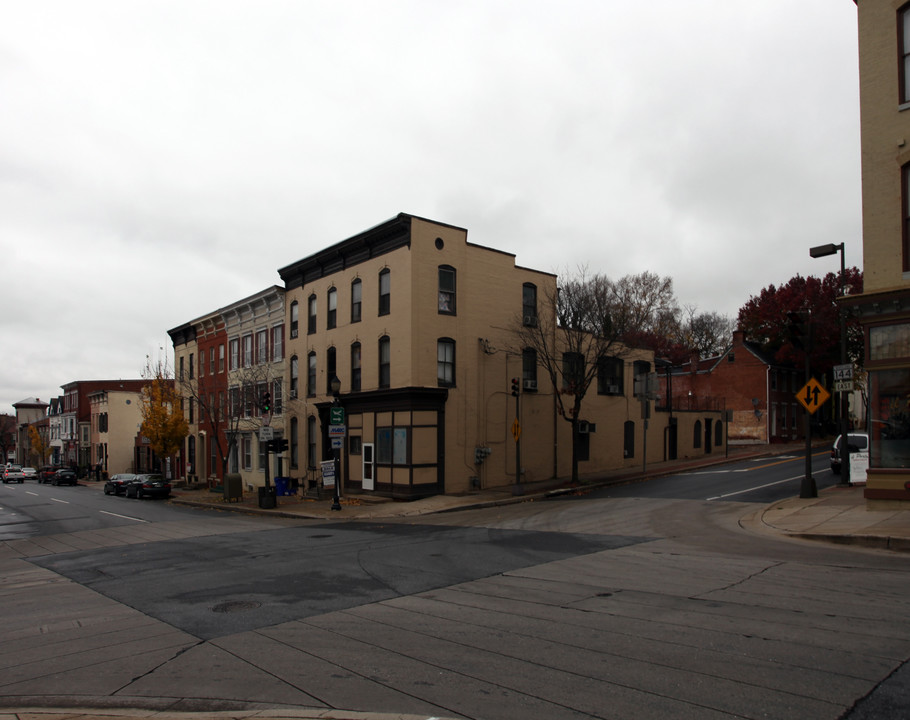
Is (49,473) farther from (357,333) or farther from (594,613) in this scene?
(594,613)

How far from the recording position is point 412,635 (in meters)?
8.26

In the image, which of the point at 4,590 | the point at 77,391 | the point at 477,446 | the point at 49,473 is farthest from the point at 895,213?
the point at 77,391

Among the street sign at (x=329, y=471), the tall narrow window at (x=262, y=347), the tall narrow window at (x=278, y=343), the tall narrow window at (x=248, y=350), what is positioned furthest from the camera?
the tall narrow window at (x=248, y=350)

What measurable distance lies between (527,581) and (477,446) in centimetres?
1953

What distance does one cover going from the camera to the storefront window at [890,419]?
16.9 metres

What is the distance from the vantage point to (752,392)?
56188mm

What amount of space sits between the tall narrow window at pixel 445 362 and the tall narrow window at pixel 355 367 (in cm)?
448

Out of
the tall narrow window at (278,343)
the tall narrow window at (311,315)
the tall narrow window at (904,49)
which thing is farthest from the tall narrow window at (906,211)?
the tall narrow window at (278,343)

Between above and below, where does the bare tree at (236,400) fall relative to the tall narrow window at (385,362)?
below

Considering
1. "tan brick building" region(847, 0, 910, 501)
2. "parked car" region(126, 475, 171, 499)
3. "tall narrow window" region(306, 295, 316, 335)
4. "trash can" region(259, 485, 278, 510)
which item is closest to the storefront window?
"tan brick building" region(847, 0, 910, 501)

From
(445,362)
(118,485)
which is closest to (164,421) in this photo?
(118,485)

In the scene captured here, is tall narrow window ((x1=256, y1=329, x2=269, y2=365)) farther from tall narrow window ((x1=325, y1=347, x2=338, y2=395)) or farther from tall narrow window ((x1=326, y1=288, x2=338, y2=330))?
tall narrow window ((x1=326, y1=288, x2=338, y2=330))

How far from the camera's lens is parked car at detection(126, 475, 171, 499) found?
1663 inches

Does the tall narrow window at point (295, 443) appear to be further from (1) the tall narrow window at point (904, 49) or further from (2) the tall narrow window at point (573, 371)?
(1) the tall narrow window at point (904, 49)
